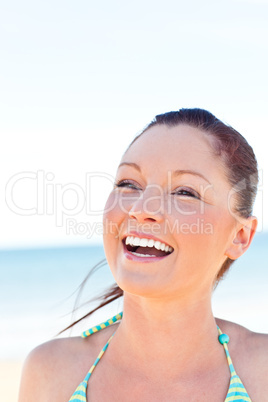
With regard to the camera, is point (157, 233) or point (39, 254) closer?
point (157, 233)

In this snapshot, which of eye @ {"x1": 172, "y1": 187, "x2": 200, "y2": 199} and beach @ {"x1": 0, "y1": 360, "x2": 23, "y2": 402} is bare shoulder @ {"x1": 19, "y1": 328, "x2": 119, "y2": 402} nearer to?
eye @ {"x1": 172, "y1": 187, "x2": 200, "y2": 199}

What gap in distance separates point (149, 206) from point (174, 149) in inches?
11.8

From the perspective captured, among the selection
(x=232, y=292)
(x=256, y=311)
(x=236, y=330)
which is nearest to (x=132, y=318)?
(x=236, y=330)

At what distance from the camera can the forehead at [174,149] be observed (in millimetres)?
2611

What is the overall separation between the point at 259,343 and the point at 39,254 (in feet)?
101

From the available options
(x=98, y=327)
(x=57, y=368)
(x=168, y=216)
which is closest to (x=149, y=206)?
(x=168, y=216)

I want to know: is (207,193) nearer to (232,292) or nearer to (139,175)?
(139,175)

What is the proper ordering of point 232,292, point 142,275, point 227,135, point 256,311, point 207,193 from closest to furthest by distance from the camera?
point 142,275 → point 207,193 → point 227,135 → point 256,311 → point 232,292

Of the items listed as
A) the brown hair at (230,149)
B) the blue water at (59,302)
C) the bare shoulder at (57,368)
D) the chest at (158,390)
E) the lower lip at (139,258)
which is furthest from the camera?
the blue water at (59,302)

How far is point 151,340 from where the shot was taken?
104 inches

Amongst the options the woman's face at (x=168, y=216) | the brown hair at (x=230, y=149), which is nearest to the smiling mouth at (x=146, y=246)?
the woman's face at (x=168, y=216)

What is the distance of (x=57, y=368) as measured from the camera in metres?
2.72

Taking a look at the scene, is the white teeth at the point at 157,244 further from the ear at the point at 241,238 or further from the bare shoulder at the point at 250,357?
the bare shoulder at the point at 250,357

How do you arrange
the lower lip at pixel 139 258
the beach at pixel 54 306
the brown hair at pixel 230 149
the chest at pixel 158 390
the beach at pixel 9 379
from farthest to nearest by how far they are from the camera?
the beach at pixel 54 306, the beach at pixel 9 379, the brown hair at pixel 230 149, the chest at pixel 158 390, the lower lip at pixel 139 258
